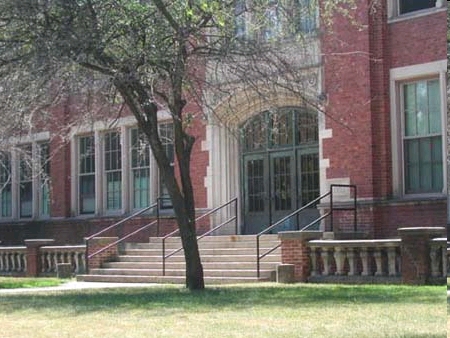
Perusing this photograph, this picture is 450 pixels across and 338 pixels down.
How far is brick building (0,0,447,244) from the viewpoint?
1986cm

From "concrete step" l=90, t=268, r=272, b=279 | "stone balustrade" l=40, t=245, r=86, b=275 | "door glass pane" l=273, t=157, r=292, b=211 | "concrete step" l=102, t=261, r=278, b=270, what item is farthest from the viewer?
"stone balustrade" l=40, t=245, r=86, b=275

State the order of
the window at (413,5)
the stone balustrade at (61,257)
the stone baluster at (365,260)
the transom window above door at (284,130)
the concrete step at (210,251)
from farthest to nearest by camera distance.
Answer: the stone balustrade at (61,257)
the transom window above door at (284,130)
the concrete step at (210,251)
the window at (413,5)
the stone baluster at (365,260)

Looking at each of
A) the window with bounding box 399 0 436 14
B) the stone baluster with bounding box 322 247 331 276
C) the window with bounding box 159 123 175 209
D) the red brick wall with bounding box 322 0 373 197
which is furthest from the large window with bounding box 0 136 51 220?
the stone baluster with bounding box 322 247 331 276

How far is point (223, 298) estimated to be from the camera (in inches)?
527

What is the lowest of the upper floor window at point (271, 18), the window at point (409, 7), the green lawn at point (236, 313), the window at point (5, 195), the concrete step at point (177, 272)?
the concrete step at point (177, 272)

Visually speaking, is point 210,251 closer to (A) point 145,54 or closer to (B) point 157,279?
(B) point 157,279

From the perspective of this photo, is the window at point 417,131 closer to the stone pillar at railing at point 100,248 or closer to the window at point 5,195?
the stone pillar at railing at point 100,248

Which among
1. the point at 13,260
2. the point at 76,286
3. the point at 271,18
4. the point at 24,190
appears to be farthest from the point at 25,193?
the point at 271,18

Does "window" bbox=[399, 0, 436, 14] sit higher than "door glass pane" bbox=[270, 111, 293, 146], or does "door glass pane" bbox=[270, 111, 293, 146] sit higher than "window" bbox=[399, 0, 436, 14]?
"window" bbox=[399, 0, 436, 14]

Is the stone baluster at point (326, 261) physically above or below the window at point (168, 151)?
below

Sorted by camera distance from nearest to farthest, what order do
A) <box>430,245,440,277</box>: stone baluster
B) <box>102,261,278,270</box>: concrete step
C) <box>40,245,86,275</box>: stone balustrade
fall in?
<box>430,245,440,277</box>: stone baluster
<box>102,261,278,270</box>: concrete step
<box>40,245,86,275</box>: stone balustrade

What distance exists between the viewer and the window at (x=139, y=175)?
86.2 feet

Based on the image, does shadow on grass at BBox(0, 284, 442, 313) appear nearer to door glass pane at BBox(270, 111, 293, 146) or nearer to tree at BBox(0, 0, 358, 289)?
tree at BBox(0, 0, 358, 289)

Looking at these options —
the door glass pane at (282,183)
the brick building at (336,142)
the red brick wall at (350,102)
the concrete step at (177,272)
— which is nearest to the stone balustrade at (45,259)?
the concrete step at (177,272)
